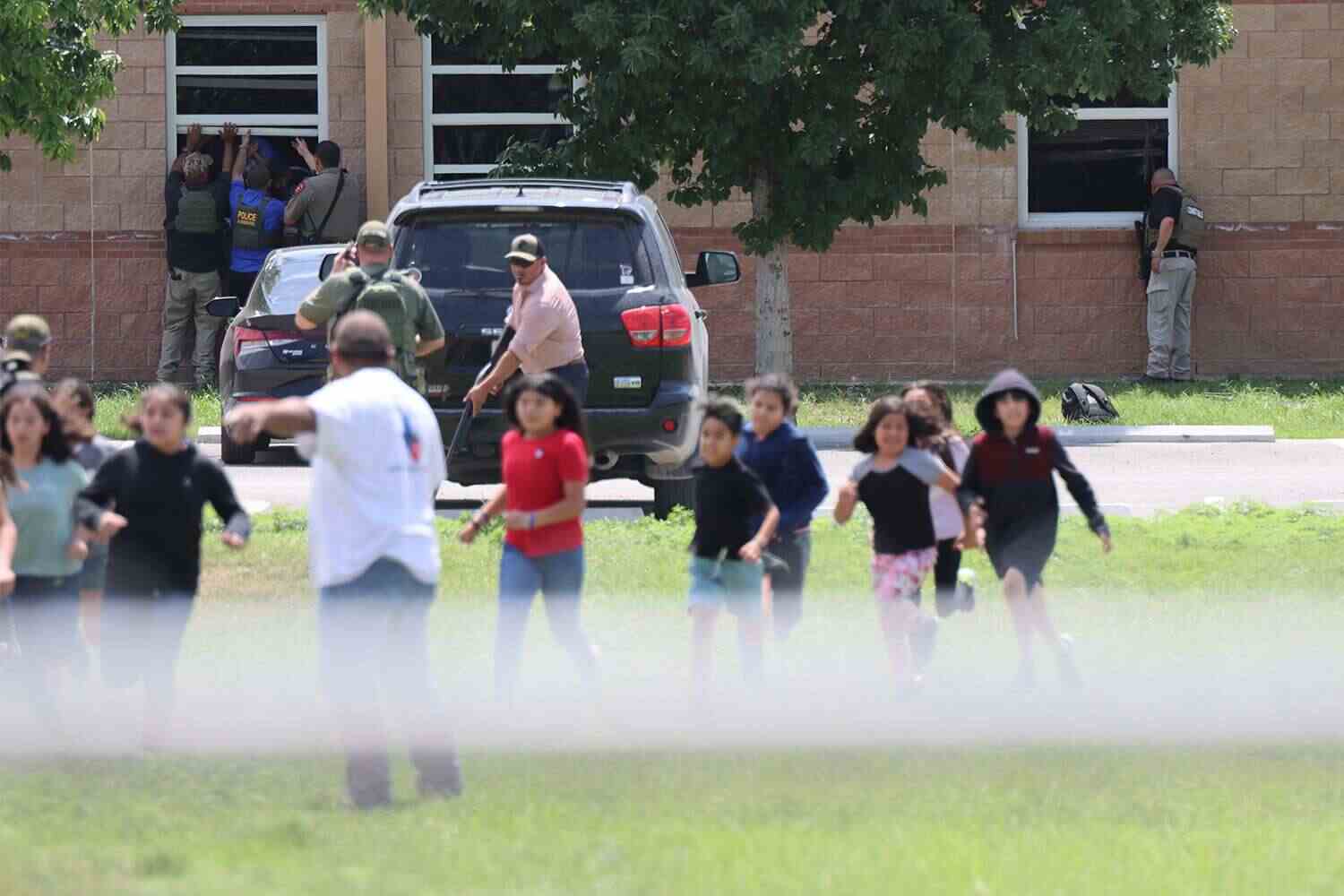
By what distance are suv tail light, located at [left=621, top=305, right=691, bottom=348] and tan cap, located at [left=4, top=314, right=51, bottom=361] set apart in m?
4.06

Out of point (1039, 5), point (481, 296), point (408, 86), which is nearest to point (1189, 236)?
Answer: point (1039, 5)

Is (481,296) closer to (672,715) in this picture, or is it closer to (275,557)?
(275,557)

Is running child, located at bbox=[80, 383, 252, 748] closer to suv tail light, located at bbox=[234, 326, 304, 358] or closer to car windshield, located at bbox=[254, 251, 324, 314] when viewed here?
suv tail light, located at bbox=[234, 326, 304, 358]

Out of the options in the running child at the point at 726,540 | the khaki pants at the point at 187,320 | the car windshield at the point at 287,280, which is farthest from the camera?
the khaki pants at the point at 187,320

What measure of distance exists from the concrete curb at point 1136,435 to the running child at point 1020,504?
30.6 ft

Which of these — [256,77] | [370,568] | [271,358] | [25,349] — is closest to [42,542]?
[25,349]

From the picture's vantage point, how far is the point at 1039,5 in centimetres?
1958

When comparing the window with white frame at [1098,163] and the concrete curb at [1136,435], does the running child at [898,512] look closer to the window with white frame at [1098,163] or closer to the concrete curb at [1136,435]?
the concrete curb at [1136,435]

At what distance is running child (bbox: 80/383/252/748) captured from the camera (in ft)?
26.0

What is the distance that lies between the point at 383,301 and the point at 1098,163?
15.0m

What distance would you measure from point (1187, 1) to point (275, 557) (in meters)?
11.0

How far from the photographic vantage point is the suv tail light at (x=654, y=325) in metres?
12.5

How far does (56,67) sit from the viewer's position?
18094 mm

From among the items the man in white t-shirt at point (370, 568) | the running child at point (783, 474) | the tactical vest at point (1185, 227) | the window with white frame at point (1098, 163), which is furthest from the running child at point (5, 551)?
the window with white frame at point (1098, 163)
